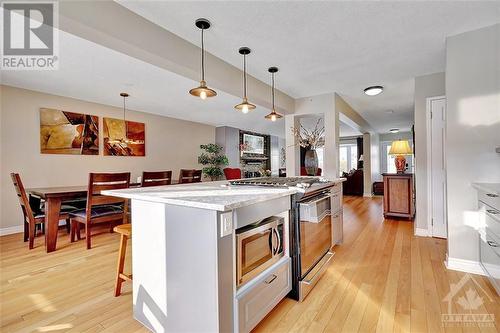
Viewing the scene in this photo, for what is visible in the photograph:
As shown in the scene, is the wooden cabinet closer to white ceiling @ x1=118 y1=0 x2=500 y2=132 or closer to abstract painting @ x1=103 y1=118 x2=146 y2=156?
white ceiling @ x1=118 y1=0 x2=500 y2=132

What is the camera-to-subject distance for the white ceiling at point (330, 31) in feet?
6.56

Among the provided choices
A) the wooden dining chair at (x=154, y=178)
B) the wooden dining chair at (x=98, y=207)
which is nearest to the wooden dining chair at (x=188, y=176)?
the wooden dining chair at (x=154, y=178)

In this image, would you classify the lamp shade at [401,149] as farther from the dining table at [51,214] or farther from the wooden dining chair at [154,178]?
the dining table at [51,214]

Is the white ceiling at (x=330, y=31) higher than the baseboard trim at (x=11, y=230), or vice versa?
the white ceiling at (x=330, y=31)

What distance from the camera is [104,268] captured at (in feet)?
8.18

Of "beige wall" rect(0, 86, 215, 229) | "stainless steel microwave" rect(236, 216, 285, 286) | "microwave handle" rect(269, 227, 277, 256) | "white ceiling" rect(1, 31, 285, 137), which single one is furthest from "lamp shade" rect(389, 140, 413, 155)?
"beige wall" rect(0, 86, 215, 229)

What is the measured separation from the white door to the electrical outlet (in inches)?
132

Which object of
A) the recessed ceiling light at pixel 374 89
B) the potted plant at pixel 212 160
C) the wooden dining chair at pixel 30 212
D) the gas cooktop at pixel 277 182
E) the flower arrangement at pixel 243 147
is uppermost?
the recessed ceiling light at pixel 374 89

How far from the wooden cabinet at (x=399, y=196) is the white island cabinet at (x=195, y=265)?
12.0 ft

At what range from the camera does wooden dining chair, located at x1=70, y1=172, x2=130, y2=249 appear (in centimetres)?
309

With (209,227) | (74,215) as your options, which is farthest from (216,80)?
(74,215)

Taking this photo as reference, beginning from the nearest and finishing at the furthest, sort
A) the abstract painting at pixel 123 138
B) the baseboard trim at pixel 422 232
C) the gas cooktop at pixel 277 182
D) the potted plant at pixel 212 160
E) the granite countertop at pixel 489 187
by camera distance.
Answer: the granite countertop at pixel 489 187 → the gas cooktop at pixel 277 182 → the baseboard trim at pixel 422 232 → the abstract painting at pixel 123 138 → the potted plant at pixel 212 160

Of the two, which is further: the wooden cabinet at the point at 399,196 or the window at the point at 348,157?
the window at the point at 348,157

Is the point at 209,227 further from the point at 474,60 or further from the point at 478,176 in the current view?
the point at 474,60
